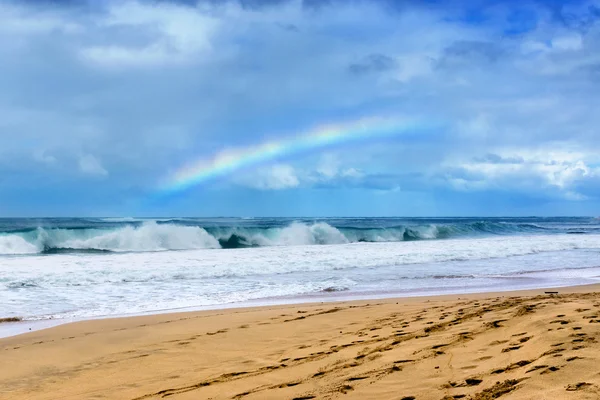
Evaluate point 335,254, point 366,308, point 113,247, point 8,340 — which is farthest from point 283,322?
point 113,247

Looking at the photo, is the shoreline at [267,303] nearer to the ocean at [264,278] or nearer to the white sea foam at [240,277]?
the ocean at [264,278]

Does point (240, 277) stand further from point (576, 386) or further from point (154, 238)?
point (154, 238)

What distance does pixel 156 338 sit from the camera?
7215 mm

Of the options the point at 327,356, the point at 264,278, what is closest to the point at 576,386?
the point at 327,356

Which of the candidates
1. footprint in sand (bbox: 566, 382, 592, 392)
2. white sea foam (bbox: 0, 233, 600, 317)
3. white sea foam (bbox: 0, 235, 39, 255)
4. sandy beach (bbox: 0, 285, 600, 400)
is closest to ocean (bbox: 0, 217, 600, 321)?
white sea foam (bbox: 0, 233, 600, 317)

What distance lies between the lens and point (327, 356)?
5.54 meters

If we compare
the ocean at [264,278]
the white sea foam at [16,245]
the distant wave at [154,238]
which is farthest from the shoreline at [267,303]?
the white sea foam at [16,245]

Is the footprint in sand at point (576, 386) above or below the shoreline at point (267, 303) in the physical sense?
above

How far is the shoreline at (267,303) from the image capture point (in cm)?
850

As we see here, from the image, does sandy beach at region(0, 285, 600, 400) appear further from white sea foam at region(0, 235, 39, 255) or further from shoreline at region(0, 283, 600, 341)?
white sea foam at region(0, 235, 39, 255)

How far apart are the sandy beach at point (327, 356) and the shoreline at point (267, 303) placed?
19.5 inches

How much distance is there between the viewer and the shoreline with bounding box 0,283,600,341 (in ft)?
27.9

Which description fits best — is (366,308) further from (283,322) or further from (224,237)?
(224,237)

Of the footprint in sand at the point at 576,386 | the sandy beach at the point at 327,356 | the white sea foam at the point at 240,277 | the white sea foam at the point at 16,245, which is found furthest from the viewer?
the white sea foam at the point at 16,245
